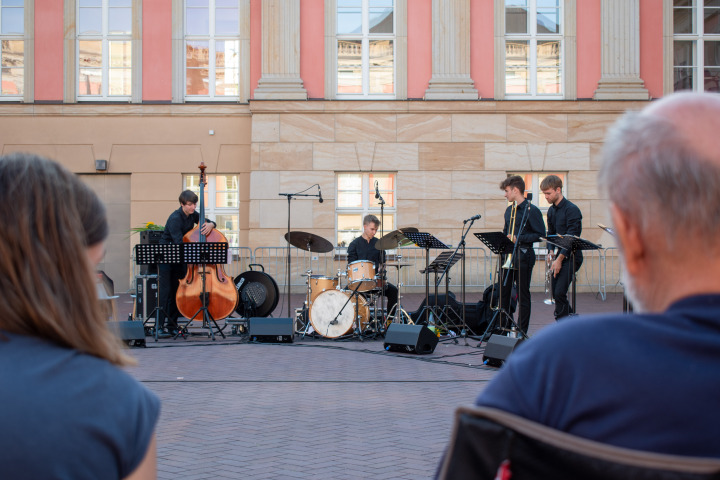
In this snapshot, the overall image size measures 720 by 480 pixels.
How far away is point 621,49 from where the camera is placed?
61.2 ft

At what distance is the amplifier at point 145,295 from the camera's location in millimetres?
11453

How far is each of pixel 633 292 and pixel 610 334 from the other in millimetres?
206

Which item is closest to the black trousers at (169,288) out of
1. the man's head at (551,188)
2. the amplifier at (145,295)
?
the amplifier at (145,295)

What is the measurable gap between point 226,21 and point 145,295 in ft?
31.8

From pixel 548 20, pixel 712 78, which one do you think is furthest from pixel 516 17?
pixel 712 78

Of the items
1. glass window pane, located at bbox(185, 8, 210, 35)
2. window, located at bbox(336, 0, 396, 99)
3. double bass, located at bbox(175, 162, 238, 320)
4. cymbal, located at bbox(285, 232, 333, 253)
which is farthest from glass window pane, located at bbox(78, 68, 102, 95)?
cymbal, located at bbox(285, 232, 333, 253)

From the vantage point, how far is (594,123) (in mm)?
18516

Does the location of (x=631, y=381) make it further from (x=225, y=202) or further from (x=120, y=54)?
(x=120, y=54)

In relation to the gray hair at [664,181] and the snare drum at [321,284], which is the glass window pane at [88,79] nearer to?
the snare drum at [321,284]

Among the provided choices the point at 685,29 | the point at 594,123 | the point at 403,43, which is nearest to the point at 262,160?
the point at 403,43

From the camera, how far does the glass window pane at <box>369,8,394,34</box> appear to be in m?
19.1

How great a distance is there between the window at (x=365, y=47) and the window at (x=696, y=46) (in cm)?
683

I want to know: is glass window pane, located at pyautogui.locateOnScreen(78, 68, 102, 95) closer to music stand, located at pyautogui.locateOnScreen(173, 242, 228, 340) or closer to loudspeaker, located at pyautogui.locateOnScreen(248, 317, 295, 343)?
music stand, located at pyautogui.locateOnScreen(173, 242, 228, 340)

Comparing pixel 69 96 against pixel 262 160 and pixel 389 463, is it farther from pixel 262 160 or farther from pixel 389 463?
pixel 389 463
